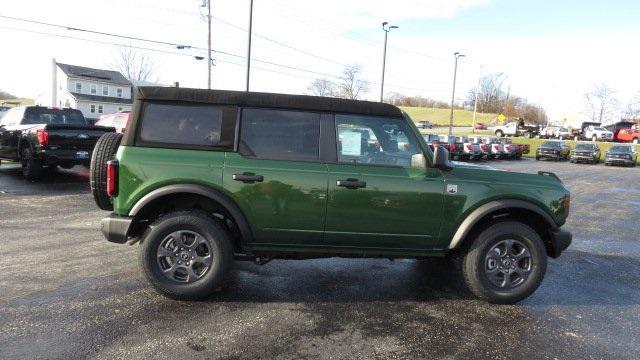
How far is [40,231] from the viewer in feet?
21.6

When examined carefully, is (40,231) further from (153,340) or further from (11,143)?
(11,143)

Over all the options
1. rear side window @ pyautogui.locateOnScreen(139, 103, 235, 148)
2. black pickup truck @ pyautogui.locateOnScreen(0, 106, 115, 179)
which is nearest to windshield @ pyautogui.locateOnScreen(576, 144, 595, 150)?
black pickup truck @ pyautogui.locateOnScreen(0, 106, 115, 179)

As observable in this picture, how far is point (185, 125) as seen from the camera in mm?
4281

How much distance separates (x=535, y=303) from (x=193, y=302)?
327 centimetres

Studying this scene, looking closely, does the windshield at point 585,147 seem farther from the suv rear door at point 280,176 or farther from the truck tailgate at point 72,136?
the suv rear door at point 280,176

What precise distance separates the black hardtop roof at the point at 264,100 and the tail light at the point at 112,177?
2.10 ft

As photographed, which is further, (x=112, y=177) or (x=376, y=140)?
(x=376, y=140)

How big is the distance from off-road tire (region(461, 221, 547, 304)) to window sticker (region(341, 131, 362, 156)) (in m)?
1.44

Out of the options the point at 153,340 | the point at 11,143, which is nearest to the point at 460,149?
the point at 11,143

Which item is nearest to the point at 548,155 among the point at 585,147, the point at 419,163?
the point at 585,147

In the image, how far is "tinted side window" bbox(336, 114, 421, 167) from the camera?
4.39 m

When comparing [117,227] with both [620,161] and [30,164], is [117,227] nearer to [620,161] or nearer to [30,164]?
[30,164]

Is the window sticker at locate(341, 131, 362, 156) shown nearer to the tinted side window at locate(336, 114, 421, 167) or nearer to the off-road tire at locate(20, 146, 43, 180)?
the tinted side window at locate(336, 114, 421, 167)

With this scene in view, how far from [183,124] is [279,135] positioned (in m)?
0.87
